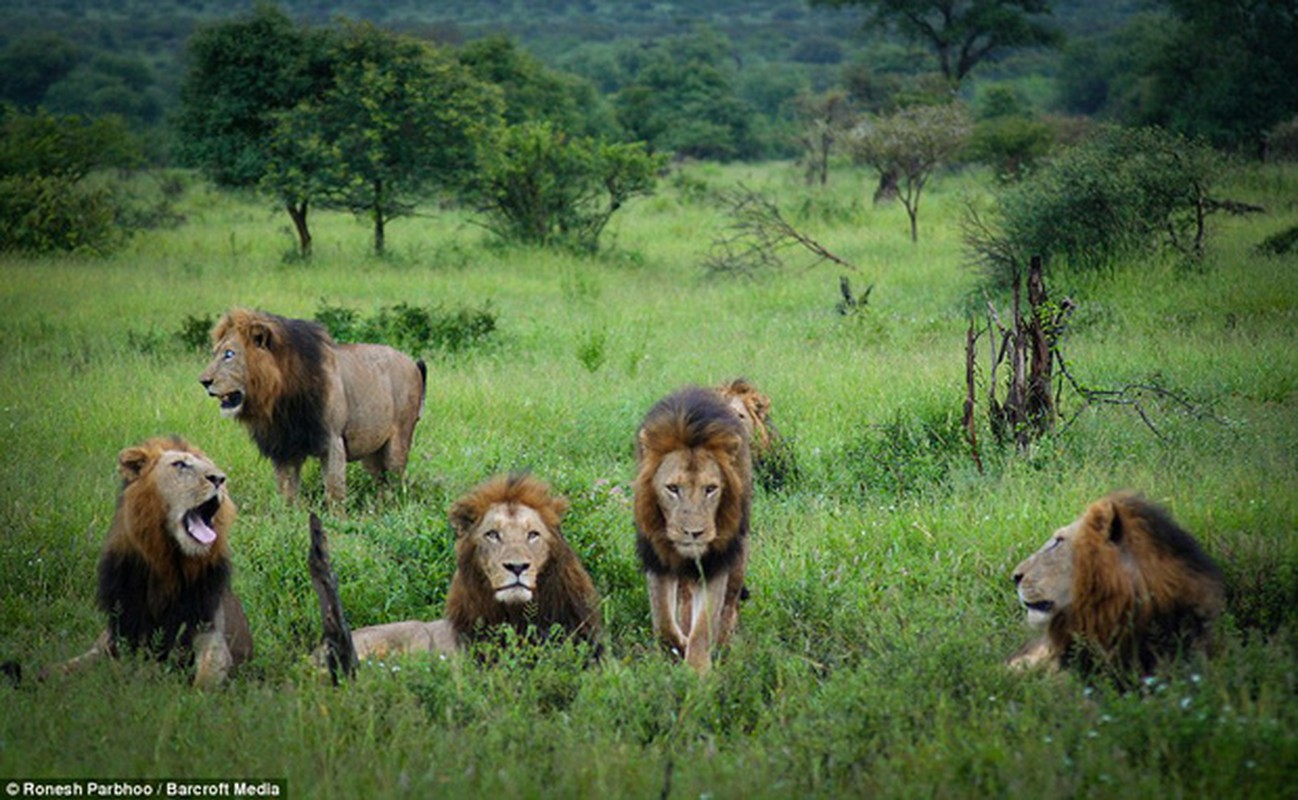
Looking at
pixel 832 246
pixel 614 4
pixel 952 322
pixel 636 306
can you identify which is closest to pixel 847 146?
pixel 832 246

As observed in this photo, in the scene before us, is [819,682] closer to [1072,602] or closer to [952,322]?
[1072,602]

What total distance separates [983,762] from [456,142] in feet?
58.1

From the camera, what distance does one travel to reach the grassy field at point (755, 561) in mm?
4219

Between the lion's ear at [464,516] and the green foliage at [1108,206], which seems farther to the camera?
the green foliage at [1108,206]

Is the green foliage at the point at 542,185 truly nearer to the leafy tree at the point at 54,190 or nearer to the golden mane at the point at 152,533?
the leafy tree at the point at 54,190

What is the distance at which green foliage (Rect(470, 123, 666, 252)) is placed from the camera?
2042 centimetres

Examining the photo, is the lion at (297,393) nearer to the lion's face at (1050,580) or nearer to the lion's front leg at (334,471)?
the lion's front leg at (334,471)

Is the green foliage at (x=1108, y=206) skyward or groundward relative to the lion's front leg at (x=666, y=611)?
skyward

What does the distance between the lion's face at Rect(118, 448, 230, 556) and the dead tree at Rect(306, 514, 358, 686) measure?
52cm

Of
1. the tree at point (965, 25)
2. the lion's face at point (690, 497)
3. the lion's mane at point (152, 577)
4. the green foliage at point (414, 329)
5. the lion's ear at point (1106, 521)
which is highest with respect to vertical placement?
the tree at point (965, 25)

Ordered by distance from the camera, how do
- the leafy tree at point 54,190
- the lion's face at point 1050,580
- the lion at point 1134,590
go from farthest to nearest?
the leafy tree at point 54,190 < the lion's face at point 1050,580 < the lion at point 1134,590

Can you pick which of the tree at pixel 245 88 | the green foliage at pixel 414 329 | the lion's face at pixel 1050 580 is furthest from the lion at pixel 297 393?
the tree at pixel 245 88

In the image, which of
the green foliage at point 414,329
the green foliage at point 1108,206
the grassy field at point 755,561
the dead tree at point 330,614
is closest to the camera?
the grassy field at point 755,561

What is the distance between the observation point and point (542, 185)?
67.1 feet
